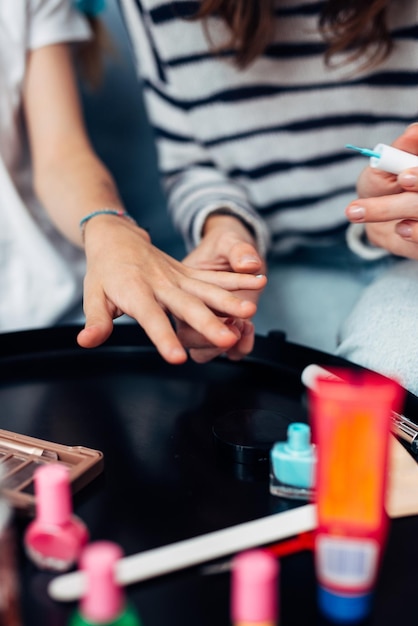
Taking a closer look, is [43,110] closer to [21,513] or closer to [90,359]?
[90,359]

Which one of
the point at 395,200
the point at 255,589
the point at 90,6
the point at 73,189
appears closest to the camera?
the point at 255,589

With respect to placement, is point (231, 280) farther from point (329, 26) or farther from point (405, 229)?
point (329, 26)

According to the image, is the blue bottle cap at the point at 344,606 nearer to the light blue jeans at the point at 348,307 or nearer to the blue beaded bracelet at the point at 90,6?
the light blue jeans at the point at 348,307

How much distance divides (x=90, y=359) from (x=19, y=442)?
0.59 feet

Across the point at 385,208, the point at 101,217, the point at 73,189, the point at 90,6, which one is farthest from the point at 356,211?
the point at 90,6

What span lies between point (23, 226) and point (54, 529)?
509mm

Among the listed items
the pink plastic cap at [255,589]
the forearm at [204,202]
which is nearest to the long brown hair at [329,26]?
the forearm at [204,202]

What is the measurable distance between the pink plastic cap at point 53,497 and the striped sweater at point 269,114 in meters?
0.47

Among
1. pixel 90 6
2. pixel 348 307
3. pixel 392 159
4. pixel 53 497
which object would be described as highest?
pixel 90 6

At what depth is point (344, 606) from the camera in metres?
0.31

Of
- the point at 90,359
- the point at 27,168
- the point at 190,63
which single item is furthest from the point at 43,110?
the point at 90,359

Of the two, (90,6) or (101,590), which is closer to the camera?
(101,590)

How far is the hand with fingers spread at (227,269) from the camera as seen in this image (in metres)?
0.54

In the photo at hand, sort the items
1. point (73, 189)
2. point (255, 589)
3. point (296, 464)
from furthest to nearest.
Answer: point (73, 189), point (296, 464), point (255, 589)
